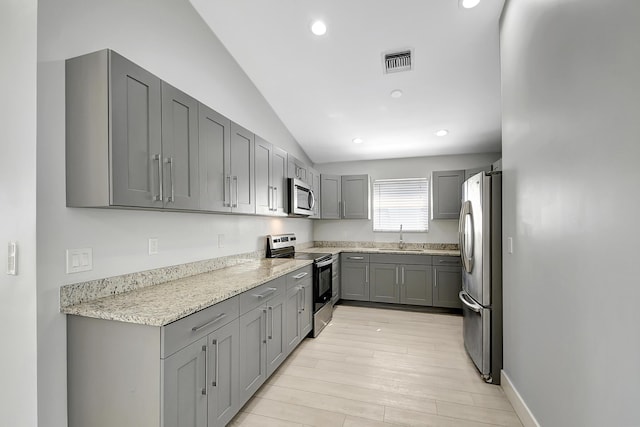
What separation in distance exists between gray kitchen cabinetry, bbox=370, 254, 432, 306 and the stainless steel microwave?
4.52 ft

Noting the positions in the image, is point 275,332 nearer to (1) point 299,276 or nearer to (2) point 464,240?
(1) point 299,276

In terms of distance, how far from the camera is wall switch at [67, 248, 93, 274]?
5.06ft

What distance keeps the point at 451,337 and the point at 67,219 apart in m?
3.77

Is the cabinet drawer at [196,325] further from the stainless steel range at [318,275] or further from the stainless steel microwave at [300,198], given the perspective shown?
the stainless steel microwave at [300,198]

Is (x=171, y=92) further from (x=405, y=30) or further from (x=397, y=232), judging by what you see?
(x=397, y=232)

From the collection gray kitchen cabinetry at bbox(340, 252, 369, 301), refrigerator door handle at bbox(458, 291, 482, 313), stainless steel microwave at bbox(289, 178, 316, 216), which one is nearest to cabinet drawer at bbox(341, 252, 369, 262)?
gray kitchen cabinetry at bbox(340, 252, 369, 301)

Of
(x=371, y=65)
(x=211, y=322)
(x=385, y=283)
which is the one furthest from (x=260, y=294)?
(x=385, y=283)

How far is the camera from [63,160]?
60.4 inches

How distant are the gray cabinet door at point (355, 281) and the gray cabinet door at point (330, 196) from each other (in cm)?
93

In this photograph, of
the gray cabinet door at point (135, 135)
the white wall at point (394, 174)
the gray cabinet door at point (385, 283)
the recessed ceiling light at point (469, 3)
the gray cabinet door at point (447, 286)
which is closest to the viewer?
the gray cabinet door at point (135, 135)

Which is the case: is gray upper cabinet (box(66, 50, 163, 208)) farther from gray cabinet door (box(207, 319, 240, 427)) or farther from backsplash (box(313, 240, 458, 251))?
backsplash (box(313, 240, 458, 251))

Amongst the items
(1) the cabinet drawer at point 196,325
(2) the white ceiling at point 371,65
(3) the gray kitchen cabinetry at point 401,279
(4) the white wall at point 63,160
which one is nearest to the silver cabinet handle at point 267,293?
(1) the cabinet drawer at point 196,325

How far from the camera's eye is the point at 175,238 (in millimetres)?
2287

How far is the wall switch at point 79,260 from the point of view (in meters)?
1.54
